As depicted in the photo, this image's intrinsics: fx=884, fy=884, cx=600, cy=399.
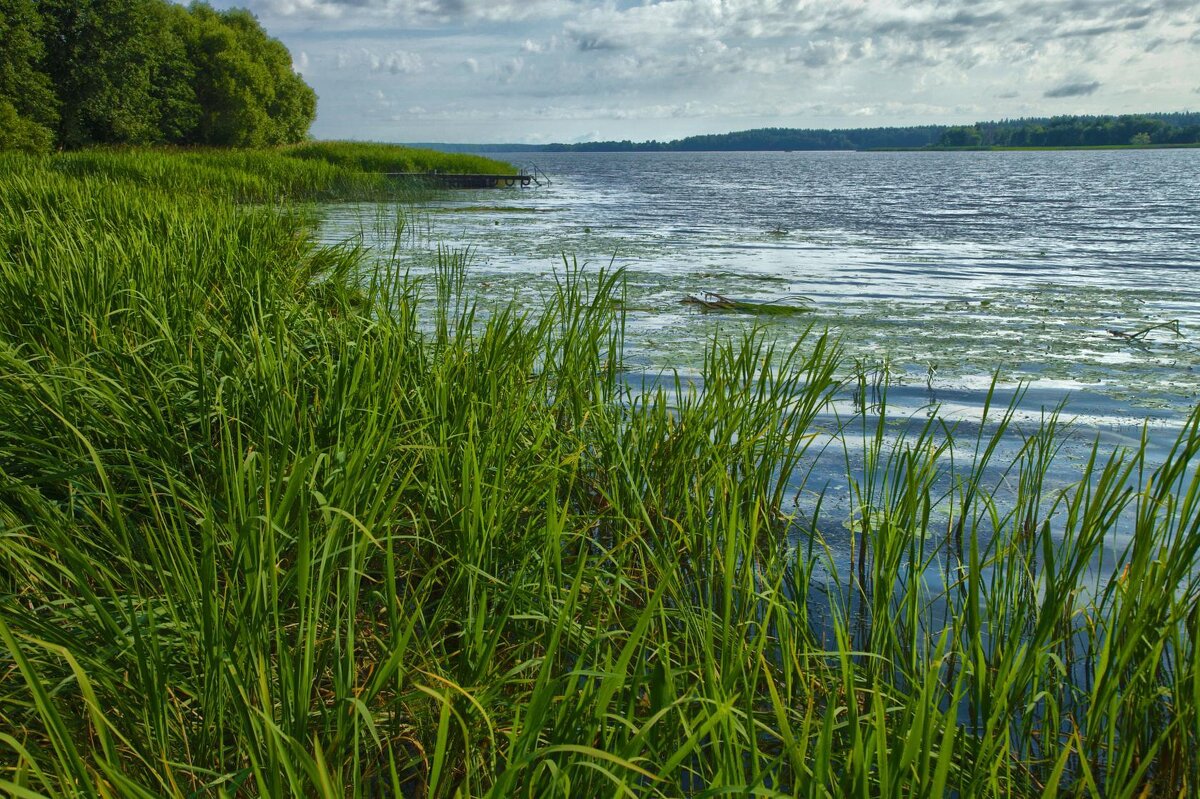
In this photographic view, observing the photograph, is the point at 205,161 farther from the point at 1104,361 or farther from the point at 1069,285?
the point at 1104,361

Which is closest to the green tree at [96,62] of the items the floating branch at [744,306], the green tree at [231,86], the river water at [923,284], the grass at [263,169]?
the grass at [263,169]

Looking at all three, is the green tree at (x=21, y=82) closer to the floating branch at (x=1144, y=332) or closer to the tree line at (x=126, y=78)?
the tree line at (x=126, y=78)

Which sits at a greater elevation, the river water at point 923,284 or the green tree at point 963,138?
the green tree at point 963,138

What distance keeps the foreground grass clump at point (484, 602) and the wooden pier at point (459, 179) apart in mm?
22452

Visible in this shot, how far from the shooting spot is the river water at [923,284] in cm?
536

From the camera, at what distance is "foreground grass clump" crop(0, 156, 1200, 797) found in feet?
4.47

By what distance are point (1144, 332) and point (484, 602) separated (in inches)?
259

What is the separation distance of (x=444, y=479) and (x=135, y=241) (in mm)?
2948

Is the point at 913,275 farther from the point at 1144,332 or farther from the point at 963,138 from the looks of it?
the point at 963,138

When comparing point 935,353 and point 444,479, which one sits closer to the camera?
point 444,479

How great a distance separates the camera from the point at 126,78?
30.8 meters

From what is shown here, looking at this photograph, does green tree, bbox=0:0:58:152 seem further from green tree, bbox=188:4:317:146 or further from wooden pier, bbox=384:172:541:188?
green tree, bbox=188:4:317:146

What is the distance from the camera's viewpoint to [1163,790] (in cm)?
176

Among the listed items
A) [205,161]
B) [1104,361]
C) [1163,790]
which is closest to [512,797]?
[1163,790]
